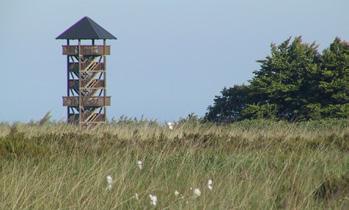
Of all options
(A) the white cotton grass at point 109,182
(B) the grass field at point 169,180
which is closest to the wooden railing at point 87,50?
(B) the grass field at point 169,180

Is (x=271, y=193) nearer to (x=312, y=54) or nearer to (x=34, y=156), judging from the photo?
(x=34, y=156)

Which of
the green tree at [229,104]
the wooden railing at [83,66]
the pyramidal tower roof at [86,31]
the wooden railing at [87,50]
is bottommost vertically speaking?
the green tree at [229,104]

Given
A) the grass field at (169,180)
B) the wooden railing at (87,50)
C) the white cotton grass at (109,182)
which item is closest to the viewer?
the white cotton grass at (109,182)

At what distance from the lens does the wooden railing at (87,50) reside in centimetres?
4431

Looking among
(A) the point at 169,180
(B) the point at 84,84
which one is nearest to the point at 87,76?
(B) the point at 84,84

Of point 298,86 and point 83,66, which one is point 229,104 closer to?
point 298,86

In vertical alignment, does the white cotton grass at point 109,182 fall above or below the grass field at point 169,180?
above

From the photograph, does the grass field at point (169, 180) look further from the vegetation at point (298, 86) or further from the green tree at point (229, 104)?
the green tree at point (229, 104)

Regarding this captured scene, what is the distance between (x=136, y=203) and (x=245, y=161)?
122 inches

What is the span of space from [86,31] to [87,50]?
145 cm

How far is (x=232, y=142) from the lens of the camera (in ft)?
45.1

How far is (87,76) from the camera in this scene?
44.3 m

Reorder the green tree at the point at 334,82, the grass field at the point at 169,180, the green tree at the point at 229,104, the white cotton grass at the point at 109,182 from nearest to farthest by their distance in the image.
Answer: the white cotton grass at the point at 109,182, the grass field at the point at 169,180, the green tree at the point at 334,82, the green tree at the point at 229,104

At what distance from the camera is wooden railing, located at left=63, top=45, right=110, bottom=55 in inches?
1745
